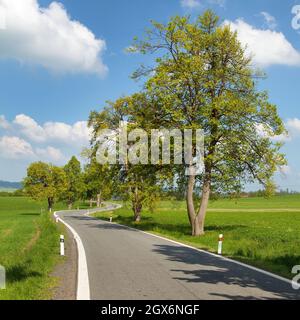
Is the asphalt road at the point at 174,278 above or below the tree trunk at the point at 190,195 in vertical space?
below

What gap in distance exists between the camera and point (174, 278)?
33.6ft

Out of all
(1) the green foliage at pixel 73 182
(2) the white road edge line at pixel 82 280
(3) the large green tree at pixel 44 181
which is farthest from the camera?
(1) the green foliage at pixel 73 182

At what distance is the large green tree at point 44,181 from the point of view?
7638 cm

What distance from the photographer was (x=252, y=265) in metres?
12.8

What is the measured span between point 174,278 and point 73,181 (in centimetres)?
8847

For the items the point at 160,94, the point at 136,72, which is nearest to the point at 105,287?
the point at 160,94

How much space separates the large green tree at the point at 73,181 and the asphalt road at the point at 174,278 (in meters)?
81.2

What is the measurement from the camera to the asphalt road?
8506 millimetres

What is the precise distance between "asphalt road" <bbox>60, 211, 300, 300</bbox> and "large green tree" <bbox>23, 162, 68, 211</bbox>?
63261 millimetres

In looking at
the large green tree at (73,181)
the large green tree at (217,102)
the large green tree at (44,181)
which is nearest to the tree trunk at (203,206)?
the large green tree at (217,102)

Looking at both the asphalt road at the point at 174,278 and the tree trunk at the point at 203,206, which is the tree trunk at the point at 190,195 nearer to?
the tree trunk at the point at 203,206
